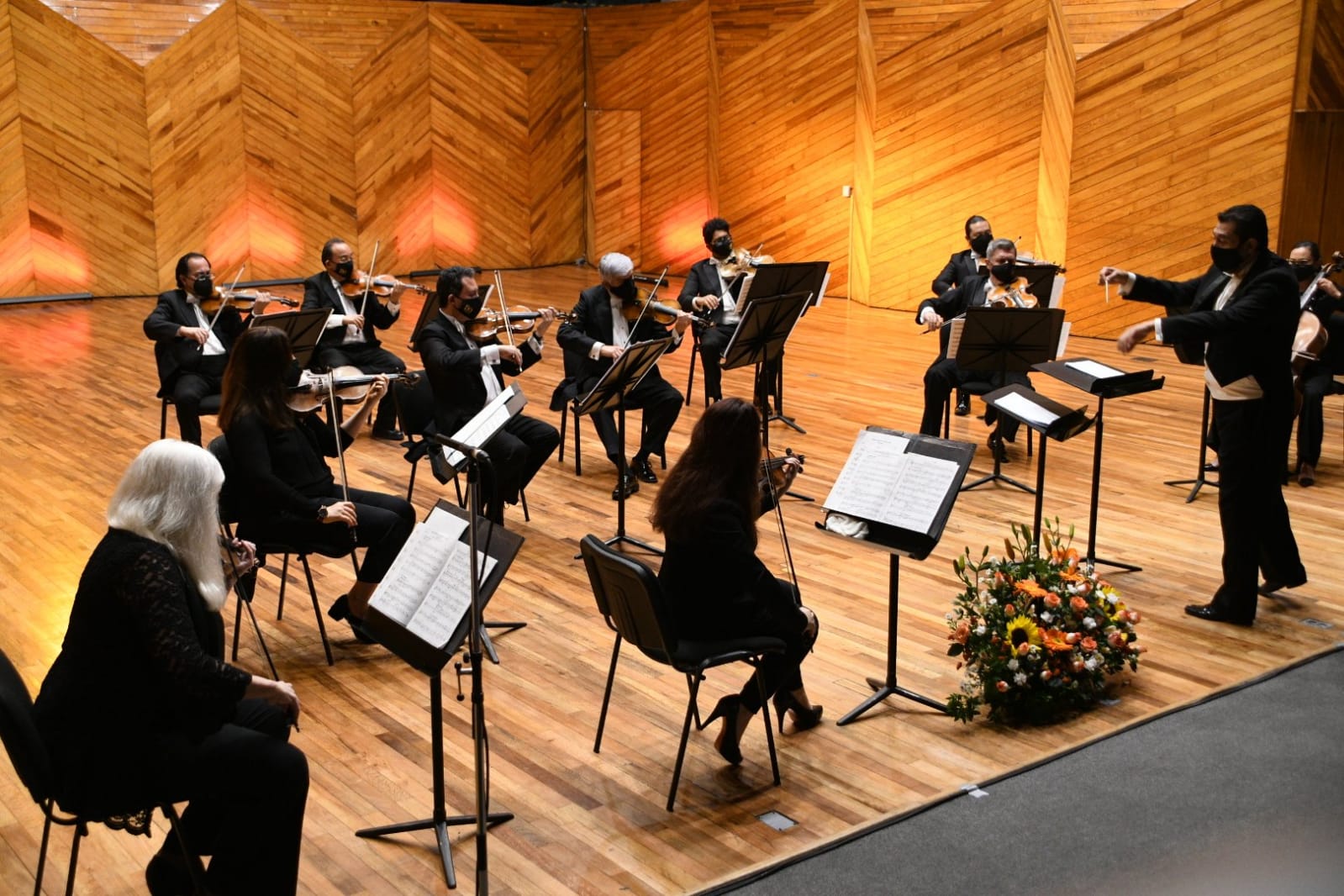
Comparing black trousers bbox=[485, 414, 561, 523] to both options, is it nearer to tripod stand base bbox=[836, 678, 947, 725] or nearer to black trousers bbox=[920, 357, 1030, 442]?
tripod stand base bbox=[836, 678, 947, 725]

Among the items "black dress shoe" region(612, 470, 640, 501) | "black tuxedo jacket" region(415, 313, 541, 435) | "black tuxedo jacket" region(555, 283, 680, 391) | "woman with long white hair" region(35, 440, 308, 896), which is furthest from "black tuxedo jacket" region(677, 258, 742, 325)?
"woman with long white hair" region(35, 440, 308, 896)

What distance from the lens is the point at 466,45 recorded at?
15844 millimetres

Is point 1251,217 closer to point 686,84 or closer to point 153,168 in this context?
point 686,84

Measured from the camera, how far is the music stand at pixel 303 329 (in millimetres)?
6969

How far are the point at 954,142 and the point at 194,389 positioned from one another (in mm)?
7970

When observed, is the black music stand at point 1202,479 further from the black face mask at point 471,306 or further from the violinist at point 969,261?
the black face mask at point 471,306

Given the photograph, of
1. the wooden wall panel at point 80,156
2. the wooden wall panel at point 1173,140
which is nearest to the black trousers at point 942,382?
the wooden wall panel at point 1173,140

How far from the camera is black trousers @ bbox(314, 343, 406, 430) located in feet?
27.0

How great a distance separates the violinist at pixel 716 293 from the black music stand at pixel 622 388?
231 centimetres

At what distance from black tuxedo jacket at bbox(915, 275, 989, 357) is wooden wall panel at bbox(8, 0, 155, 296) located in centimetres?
945

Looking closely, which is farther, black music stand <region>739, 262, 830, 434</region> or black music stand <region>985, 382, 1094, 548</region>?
black music stand <region>739, 262, 830, 434</region>

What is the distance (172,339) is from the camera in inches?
299

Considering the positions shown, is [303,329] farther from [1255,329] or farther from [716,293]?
[1255,329]

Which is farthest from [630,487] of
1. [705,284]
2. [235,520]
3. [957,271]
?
[957,271]
